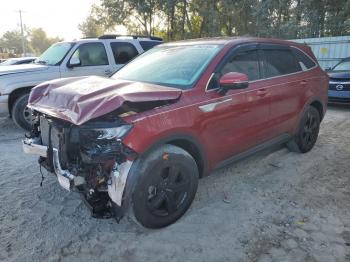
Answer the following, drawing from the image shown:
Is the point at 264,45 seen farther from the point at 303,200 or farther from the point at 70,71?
the point at 70,71

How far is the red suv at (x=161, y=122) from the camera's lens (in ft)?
9.27

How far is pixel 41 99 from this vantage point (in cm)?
340

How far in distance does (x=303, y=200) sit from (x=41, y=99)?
311 cm

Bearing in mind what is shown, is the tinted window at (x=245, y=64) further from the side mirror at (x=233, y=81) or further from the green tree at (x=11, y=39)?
the green tree at (x=11, y=39)

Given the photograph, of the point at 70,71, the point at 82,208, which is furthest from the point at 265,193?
the point at 70,71

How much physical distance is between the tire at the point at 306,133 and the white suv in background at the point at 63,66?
3908 mm

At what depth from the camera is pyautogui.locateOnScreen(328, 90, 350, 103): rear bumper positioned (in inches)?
337

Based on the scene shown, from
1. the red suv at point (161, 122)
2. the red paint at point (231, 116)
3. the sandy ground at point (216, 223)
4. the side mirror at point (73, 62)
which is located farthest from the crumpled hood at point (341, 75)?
the side mirror at point (73, 62)

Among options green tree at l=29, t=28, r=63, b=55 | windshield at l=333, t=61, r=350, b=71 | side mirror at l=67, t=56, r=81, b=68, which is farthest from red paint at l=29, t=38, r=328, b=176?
green tree at l=29, t=28, r=63, b=55

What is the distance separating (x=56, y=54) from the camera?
7598 millimetres

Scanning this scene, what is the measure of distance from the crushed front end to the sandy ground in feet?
1.33

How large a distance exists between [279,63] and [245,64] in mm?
837

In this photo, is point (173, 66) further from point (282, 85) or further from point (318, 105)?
point (318, 105)

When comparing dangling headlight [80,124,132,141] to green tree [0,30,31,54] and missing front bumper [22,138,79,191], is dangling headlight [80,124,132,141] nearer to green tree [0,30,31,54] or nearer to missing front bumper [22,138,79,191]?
missing front bumper [22,138,79,191]
